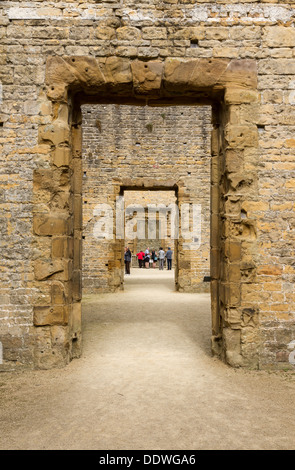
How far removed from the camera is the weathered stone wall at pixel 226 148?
4281 millimetres

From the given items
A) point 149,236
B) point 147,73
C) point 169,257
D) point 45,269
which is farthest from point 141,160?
point 149,236

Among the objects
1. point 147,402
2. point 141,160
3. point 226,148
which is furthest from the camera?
point 141,160

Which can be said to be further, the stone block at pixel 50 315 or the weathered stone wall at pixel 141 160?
the weathered stone wall at pixel 141 160

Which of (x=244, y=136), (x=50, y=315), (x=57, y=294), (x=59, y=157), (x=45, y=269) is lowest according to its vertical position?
(x=50, y=315)

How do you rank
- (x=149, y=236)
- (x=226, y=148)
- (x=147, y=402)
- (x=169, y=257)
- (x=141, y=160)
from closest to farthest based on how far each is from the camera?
1. (x=147, y=402)
2. (x=226, y=148)
3. (x=141, y=160)
4. (x=169, y=257)
5. (x=149, y=236)

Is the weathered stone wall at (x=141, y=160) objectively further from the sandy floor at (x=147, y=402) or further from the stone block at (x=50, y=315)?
the stone block at (x=50, y=315)

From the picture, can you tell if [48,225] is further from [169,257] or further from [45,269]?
[169,257]

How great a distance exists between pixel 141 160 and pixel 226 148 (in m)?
7.07

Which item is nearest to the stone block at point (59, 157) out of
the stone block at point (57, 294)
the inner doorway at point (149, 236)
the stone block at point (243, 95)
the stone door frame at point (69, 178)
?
the stone door frame at point (69, 178)

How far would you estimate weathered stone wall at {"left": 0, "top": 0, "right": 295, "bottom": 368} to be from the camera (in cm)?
428

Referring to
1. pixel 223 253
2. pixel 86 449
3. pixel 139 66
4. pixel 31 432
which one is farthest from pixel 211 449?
pixel 139 66

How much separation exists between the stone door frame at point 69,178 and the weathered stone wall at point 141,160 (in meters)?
6.64

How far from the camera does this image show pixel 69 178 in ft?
14.6

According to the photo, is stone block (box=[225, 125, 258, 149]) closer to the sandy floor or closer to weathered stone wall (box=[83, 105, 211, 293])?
the sandy floor
